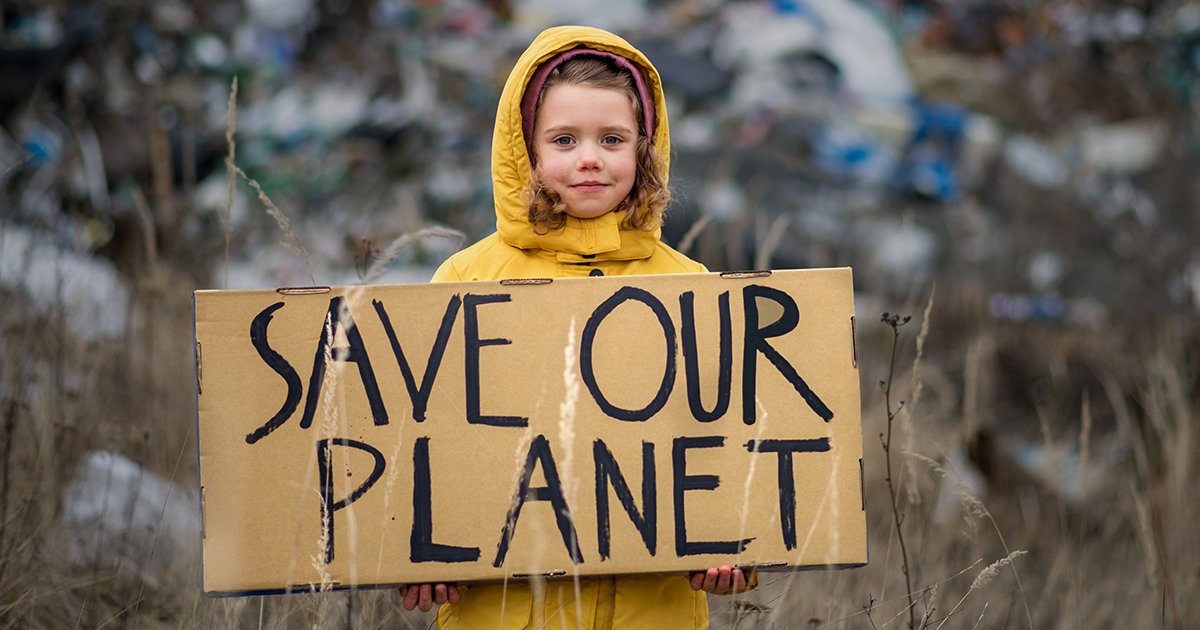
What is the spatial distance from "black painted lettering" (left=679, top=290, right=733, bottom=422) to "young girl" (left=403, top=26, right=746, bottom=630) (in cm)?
18

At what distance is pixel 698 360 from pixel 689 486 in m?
0.19

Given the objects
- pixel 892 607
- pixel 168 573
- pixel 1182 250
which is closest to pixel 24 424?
pixel 168 573

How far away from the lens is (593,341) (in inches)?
48.9

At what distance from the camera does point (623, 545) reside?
1.20 m

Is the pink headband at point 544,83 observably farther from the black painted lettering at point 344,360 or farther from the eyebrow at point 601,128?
the black painted lettering at point 344,360

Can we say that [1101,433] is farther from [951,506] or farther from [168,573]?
[168,573]

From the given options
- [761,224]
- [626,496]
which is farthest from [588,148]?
[761,224]

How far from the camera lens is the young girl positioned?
127cm

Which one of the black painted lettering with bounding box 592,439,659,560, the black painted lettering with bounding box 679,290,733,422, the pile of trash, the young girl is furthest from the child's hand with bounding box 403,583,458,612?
the pile of trash

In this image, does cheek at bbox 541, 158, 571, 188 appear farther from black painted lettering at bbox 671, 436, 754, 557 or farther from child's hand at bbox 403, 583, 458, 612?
child's hand at bbox 403, 583, 458, 612

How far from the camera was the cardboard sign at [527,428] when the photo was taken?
119 centimetres

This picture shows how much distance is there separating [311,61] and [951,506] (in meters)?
4.08

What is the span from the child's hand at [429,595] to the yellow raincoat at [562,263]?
0.22ft

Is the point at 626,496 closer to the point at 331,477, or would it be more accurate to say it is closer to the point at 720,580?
the point at 720,580
